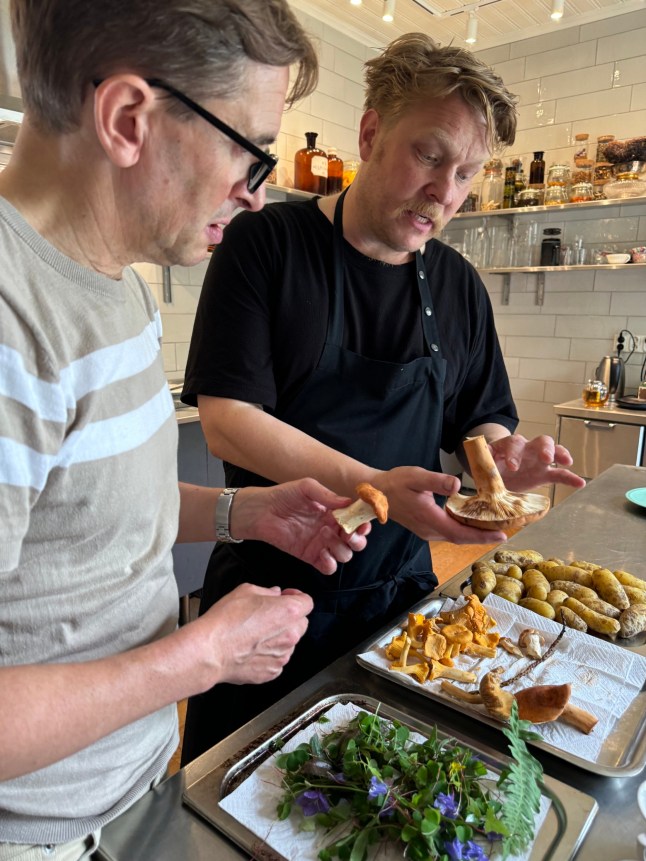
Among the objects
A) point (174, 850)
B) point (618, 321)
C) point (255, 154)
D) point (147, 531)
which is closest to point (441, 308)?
point (255, 154)

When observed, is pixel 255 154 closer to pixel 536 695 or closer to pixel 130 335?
pixel 130 335

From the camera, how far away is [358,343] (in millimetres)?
1458

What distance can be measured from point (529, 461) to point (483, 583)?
0.27 metres

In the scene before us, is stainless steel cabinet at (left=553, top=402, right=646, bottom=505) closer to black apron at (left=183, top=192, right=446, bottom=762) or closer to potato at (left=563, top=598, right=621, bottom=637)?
black apron at (left=183, top=192, right=446, bottom=762)

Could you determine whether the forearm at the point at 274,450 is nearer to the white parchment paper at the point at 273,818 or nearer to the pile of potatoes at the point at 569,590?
the pile of potatoes at the point at 569,590

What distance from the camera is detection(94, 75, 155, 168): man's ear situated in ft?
2.09

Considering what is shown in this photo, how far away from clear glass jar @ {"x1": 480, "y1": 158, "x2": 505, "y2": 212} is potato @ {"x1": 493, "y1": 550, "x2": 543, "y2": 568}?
11.7 ft

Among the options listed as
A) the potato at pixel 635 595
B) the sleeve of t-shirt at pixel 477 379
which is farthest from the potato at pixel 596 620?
the sleeve of t-shirt at pixel 477 379

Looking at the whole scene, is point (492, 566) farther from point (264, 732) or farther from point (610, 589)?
point (264, 732)

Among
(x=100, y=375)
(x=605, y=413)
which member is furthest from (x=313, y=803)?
(x=605, y=413)

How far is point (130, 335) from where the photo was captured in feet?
2.61

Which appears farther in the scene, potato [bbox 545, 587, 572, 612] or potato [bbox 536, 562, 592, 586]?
potato [bbox 536, 562, 592, 586]

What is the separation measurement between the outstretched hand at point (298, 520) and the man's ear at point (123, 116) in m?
0.59

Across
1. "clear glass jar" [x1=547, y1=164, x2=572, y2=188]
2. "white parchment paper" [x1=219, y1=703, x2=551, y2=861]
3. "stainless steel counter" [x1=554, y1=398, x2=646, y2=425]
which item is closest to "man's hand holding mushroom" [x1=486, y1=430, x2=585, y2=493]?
"white parchment paper" [x1=219, y1=703, x2=551, y2=861]
